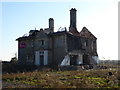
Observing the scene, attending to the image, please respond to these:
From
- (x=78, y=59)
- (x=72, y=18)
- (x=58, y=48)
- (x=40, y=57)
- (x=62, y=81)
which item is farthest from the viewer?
(x=72, y=18)

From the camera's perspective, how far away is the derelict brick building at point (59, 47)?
31094mm

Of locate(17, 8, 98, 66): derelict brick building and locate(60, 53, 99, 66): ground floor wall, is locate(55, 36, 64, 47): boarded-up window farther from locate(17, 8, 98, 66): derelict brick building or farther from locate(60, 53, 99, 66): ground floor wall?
locate(60, 53, 99, 66): ground floor wall

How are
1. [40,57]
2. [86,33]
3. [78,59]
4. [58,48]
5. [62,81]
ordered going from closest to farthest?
[62,81] → [58,48] → [78,59] → [40,57] → [86,33]

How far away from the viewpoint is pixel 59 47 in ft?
103

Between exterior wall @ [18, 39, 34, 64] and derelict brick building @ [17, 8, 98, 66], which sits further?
exterior wall @ [18, 39, 34, 64]

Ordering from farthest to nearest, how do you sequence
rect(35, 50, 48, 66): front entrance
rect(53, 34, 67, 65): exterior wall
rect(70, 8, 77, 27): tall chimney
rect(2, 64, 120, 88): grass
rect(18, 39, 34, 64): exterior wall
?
rect(18, 39, 34, 64): exterior wall → rect(70, 8, 77, 27): tall chimney → rect(35, 50, 48, 66): front entrance → rect(53, 34, 67, 65): exterior wall → rect(2, 64, 120, 88): grass

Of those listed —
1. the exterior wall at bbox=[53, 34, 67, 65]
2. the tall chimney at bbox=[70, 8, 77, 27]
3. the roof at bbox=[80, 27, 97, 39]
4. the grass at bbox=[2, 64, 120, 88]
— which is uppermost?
the tall chimney at bbox=[70, 8, 77, 27]

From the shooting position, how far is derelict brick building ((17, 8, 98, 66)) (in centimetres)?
3109

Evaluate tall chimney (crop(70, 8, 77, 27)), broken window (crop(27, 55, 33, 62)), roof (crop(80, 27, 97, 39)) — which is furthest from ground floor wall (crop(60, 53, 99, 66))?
broken window (crop(27, 55, 33, 62))

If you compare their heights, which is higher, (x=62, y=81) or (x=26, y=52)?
(x=26, y=52)

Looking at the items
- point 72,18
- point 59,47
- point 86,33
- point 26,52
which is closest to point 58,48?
point 59,47

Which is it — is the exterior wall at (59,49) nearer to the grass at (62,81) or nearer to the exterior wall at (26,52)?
the exterior wall at (26,52)

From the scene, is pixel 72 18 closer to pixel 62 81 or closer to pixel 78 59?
pixel 78 59

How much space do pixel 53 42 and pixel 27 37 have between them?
587 centimetres
